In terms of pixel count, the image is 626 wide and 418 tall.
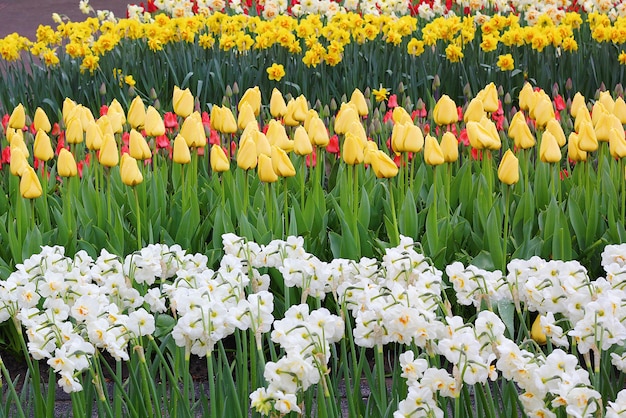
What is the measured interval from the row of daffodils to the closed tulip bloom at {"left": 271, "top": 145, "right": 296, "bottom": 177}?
68 centimetres

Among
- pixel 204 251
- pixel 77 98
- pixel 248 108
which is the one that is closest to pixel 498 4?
pixel 77 98

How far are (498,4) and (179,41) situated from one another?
270cm

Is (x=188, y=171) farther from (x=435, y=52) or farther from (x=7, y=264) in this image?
(x=435, y=52)

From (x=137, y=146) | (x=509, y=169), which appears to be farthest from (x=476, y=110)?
(x=137, y=146)

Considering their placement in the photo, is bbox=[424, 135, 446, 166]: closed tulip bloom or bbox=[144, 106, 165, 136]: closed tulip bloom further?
bbox=[144, 106, 165, 136]: closed tulip bloom

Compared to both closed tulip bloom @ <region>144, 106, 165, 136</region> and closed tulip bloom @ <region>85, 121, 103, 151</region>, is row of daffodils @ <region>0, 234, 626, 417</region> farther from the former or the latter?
closed tulip bloom @ <region>144, 106, 165, 136</region>

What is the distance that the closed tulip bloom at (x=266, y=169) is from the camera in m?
2.77

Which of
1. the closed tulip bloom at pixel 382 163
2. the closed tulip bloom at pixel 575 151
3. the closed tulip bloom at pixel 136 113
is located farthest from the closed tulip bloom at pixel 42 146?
the closed tulip bloom at pixel 575 151

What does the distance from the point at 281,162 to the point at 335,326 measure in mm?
1136

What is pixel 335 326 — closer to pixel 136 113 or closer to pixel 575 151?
pixel 575 151

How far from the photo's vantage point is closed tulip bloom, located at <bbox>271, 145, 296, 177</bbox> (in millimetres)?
2791

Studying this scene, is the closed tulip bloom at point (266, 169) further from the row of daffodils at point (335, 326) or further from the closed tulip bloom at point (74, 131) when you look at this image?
the closed tulip bloom at point (74, 131)

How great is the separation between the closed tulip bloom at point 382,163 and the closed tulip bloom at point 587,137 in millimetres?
648

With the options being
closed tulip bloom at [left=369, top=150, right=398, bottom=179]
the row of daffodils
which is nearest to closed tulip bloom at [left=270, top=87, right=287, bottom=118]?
closed tulip bloom at [left=369, top=150, right=398, bottom=179]
